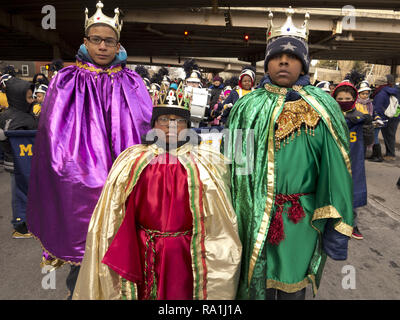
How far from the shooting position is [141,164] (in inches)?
81.4

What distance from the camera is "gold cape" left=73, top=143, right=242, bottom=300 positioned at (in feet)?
6.62

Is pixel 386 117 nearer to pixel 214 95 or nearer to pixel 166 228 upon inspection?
pixel 214 95

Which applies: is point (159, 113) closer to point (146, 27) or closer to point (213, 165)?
point (213, 165)

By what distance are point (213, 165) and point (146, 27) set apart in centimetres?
1505

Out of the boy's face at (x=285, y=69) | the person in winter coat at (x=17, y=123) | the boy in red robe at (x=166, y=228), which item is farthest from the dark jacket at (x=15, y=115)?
the boy's face at (x=285, y=69)

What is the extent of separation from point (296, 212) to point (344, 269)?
2237mm

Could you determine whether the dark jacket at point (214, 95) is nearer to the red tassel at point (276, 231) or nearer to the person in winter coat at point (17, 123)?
the person in winter coat at point (17, 123)

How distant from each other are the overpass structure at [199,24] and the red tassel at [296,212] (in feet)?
34.8

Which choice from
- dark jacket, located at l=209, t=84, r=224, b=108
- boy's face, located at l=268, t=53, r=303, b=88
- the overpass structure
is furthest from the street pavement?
the overpass structure

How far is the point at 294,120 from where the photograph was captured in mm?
2215

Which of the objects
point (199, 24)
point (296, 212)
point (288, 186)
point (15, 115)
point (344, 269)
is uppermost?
point (199, 24)

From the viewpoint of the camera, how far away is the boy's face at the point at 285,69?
2.21 meters

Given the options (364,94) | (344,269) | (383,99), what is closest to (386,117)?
(383,99)

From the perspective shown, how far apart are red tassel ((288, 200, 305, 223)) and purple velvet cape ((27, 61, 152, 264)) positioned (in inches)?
56.8
